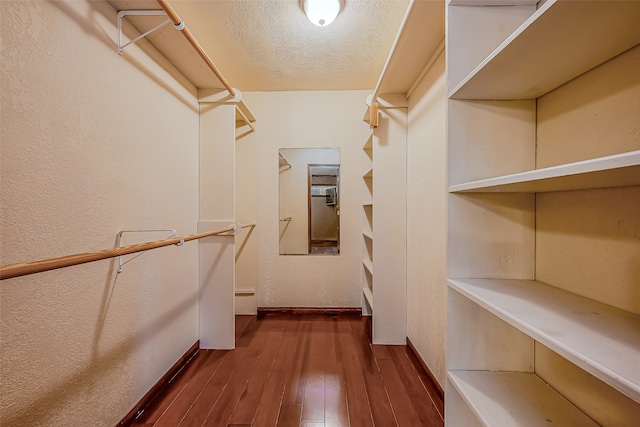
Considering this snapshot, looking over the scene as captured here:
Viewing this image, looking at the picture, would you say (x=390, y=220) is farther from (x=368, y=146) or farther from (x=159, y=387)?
(x=159, y=387)

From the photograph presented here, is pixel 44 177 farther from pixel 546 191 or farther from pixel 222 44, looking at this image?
pixel 546 191

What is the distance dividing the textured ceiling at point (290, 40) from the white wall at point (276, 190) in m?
0.23

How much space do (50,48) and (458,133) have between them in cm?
143

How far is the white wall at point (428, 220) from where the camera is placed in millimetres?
1469

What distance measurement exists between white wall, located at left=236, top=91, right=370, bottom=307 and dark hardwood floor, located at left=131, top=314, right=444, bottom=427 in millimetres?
542

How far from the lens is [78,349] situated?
1.00 m

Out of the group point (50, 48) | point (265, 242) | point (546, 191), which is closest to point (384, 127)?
point (546, 191)

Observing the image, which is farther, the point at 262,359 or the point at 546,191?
the point at 262,359

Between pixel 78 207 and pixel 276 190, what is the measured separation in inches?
70.6

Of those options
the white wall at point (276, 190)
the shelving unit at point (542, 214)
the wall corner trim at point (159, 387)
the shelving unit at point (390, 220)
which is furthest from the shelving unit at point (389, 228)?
the wall corner trim at point (159, 387)

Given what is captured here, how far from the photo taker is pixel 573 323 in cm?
59

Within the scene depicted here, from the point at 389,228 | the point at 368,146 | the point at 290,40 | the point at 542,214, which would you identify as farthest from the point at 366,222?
the point at 542,214

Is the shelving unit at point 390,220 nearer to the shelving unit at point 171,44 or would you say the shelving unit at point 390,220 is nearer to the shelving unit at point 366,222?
the shelving unit at point 366,222

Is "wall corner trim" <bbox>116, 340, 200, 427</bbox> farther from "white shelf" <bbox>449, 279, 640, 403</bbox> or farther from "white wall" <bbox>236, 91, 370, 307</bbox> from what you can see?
"white shelf" <bbox>449, 279, 640, 403</bbox>
